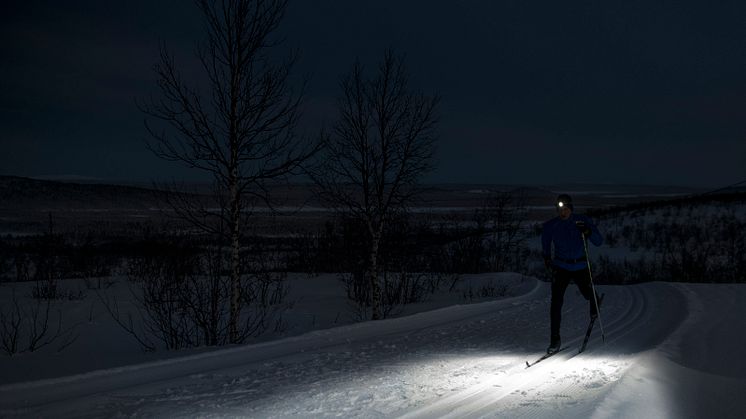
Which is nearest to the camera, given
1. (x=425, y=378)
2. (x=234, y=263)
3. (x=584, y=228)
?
(x=425, y=378)

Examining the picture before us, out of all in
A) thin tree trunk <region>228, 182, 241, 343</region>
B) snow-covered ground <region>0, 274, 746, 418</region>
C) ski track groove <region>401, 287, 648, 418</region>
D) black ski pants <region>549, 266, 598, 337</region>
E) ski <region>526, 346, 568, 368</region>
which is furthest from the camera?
thin tree trunk <region>228, 182, 241, 343</region>

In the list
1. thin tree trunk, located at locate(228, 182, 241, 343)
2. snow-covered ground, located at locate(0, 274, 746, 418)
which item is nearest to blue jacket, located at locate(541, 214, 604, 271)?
snow-covered ground, located at locate(0, 274, 746, 418)

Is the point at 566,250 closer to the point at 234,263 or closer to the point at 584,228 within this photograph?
the point at 584,228

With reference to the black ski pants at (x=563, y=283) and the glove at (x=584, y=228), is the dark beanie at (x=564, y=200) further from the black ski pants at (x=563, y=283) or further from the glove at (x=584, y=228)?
A: the black ski pants at (x=563, y=283)

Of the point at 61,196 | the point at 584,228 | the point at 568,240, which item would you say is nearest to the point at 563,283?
the point at 568,240

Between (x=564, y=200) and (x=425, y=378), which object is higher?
(x=564, y=200)

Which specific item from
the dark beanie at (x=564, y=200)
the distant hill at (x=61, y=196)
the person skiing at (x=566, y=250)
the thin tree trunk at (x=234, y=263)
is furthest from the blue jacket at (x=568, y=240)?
the distant hill at (x=61, y=196)

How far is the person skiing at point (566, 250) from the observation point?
8.21 metres

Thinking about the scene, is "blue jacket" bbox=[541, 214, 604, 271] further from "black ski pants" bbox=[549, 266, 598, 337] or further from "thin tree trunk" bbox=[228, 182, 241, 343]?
"thin tree trunk" bbox=[228, 182, 241, 343]

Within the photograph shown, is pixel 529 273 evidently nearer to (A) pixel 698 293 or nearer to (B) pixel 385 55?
(A) pixel 698 293

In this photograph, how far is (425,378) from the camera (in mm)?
6777

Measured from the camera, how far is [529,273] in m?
38.7

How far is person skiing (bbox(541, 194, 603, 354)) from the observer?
8.21m

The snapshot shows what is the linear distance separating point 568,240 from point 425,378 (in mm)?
3195
